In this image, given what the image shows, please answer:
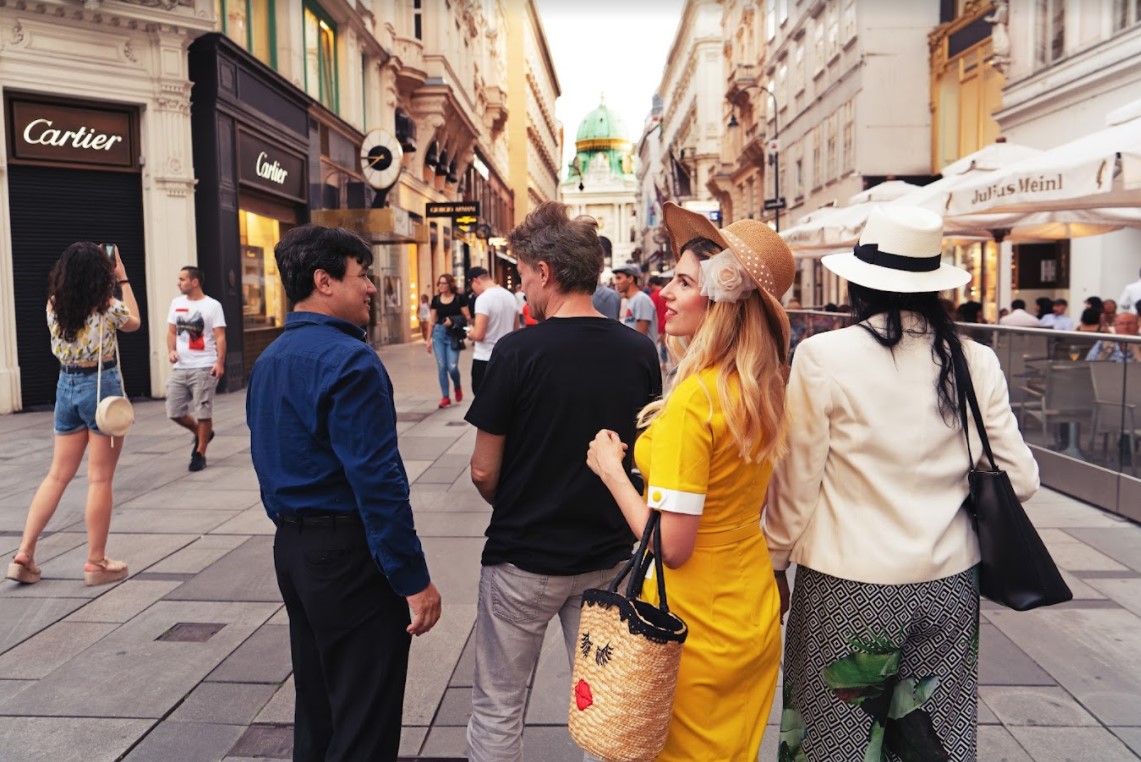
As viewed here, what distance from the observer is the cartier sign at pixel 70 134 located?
12.6m

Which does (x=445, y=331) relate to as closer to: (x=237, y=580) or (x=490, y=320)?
(x=490, y=320)

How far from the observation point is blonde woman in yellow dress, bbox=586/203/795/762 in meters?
2.06

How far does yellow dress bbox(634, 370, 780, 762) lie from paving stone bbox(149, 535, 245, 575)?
4.20m

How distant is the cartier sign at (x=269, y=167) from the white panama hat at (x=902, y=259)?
14759 mm

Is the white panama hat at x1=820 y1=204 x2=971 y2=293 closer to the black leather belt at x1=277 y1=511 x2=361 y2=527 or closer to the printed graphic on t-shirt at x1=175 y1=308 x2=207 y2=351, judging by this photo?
the black leather belt at x1=277 y1=511 x2=361 y2=527

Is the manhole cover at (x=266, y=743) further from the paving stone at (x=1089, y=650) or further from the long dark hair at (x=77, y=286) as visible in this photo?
the paving stone at (x=1089, y=650)

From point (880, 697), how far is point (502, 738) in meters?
1.04

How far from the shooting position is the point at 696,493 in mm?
2045

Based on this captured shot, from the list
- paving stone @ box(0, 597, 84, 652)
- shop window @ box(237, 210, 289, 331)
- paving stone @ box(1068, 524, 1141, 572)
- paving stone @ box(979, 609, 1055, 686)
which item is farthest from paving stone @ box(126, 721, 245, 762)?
shop window @ box(237, 210, 289, 331)

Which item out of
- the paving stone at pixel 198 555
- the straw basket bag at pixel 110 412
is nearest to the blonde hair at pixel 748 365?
the straw basket bag at pixel 110 412

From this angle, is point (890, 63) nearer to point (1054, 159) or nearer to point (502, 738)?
point (1054, 159)

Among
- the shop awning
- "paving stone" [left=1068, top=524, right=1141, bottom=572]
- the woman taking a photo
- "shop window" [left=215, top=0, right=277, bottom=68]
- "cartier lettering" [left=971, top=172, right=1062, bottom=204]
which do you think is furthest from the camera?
the shop awning

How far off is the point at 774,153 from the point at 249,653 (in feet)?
96.1

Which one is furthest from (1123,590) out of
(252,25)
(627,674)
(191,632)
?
(252,25)
